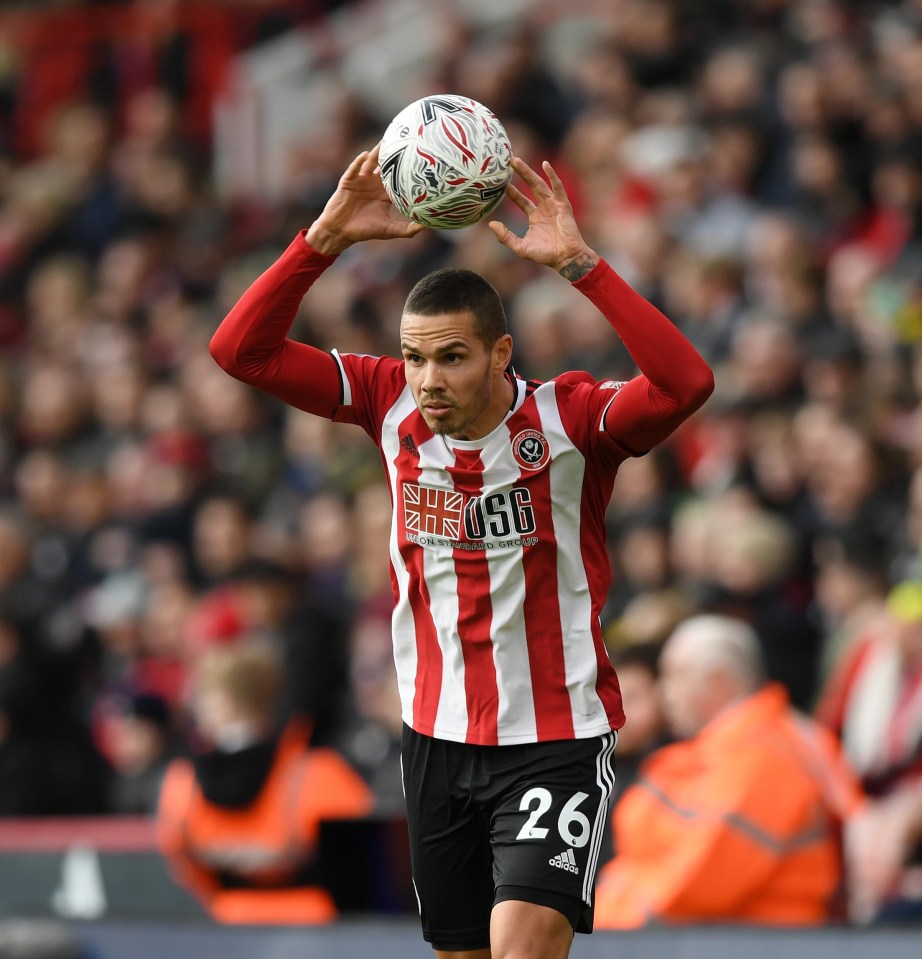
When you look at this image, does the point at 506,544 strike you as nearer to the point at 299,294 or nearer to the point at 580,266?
the point at 580,266

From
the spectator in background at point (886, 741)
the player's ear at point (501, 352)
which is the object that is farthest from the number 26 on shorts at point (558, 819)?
the spectator in background at point (886, 741)

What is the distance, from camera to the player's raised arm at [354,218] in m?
4.88

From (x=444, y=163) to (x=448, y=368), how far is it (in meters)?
0.53

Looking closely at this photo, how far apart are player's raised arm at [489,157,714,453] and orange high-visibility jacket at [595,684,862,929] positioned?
75.1 inches

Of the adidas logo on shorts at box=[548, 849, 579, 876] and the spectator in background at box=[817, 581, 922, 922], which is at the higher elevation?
the adidas logo on shorts at box=[548, 849, 579, 876]

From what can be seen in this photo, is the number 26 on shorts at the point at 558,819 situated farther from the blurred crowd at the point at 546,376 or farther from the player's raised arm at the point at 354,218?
the blurred crowd at the point at 546,376

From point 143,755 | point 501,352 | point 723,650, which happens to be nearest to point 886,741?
point 723,650

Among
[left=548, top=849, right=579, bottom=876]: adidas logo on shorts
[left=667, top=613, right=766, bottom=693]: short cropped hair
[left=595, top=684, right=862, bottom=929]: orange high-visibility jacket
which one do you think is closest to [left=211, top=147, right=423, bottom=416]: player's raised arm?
[left=548, top=849, right=579, bottom=876]: adidas logo on shorts

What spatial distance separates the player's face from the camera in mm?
4680

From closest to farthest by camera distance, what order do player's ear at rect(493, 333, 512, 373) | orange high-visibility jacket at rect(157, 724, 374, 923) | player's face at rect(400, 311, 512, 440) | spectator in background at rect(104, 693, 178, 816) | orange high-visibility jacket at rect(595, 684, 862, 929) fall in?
player's face at rect(400, 311, 512, 440) → player's ear at rect(493, 333, 512, 373) → orange high-visibility jacket at rect(595, 684, 862, 929) → orange high-visibility jacket at rect(157, 724, 374, 923) → spectator in background at rect(104, 693, 178, 816)

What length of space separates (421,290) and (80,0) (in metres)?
13.8

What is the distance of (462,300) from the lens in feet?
15.5

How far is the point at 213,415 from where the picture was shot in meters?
12.0

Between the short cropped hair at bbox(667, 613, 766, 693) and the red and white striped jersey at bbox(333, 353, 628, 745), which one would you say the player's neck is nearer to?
the red and white striped jersey at bbox(333, 353, 628, 745)
